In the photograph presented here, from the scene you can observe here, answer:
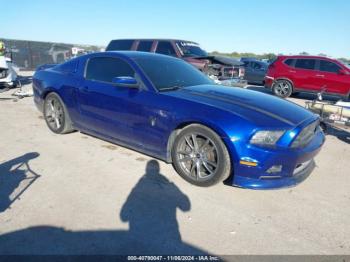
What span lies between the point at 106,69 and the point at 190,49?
5853 millimetres

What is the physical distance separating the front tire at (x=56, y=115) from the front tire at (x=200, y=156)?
2402 mm

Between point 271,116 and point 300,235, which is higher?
point 271,116

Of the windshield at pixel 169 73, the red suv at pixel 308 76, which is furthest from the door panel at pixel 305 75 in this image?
the windshield at pixel 169 73

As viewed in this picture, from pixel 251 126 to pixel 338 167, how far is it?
214cm

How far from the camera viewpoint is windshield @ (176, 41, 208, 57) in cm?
927

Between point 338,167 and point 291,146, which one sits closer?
point 291,146

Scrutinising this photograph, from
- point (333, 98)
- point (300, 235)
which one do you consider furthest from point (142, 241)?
point (333, 98)

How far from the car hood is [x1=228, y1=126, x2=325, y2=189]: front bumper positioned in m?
0.36

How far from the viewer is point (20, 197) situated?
299cm

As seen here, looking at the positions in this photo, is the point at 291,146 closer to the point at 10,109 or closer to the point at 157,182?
the point at 157,182

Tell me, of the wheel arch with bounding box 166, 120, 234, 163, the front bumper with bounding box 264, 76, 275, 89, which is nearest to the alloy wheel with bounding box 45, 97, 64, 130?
the wheel arch with bounding box 166, 120, 234, 163

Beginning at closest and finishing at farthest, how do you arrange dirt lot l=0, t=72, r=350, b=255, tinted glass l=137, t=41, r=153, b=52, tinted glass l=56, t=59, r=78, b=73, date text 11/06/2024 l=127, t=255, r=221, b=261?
date text 11/06/2024 l=127, t=255, r=221, b=261, dirt lot l=0, t=72, r=350, b=255, tinted glass l=56, t=59, r=78, b=73, tinted glass l=137, t=41, r=153, b=52

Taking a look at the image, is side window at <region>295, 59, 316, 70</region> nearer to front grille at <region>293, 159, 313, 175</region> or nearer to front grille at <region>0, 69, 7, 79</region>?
front grille at <region>293, 159, 313, 175</region>

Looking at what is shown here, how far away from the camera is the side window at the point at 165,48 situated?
9.21 meters
